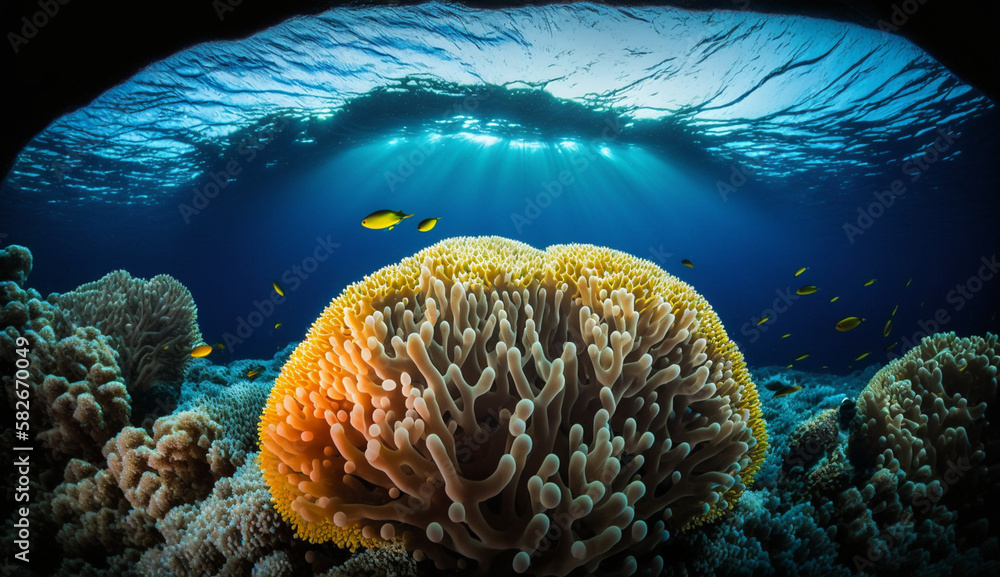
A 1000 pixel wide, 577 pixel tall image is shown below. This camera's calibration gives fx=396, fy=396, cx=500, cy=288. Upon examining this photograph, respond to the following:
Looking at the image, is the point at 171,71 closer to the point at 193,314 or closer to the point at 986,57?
the point at 193,314

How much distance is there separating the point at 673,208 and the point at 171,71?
42382 mm

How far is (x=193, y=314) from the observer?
20.3 feet

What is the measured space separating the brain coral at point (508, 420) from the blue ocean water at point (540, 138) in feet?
35.2

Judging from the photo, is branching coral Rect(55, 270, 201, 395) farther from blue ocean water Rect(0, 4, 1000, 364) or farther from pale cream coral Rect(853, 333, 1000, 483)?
pale cream coral Rect(853, 333, 1000, 483)

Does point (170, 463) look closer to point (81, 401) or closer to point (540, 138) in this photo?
point (81, 401)

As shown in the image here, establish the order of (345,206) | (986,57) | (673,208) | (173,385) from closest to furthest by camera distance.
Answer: (986,57), (173,385), (673,208), (345,206)

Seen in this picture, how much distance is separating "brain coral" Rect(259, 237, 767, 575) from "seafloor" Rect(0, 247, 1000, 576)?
30 centimetres

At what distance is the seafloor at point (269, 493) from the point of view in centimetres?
247

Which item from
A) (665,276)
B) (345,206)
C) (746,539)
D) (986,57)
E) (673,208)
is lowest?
(345,206)

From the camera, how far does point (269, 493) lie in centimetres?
258

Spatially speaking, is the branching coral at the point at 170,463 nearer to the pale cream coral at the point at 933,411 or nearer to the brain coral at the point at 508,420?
the brain coral at the point at 508,420

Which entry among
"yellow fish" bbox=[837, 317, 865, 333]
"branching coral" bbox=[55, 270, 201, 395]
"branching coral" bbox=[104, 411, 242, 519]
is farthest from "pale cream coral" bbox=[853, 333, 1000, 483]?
"branching coral" bbox=[55, 270, 201, 395]

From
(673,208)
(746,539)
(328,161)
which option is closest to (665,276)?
(746,539)

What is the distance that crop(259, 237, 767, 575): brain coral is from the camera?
1886 millimetres
